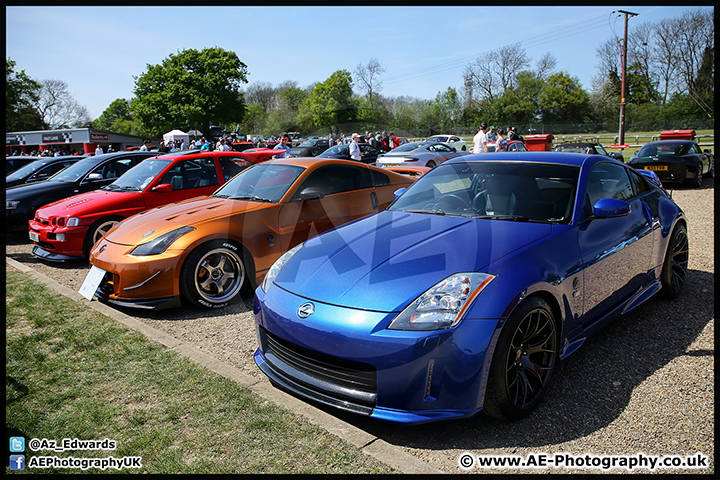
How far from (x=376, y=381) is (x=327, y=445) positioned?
0.43 metres

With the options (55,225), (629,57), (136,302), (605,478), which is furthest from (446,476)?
(629,57)

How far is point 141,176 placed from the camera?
7.11m

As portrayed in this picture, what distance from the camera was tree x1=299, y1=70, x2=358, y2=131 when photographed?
4488 cm

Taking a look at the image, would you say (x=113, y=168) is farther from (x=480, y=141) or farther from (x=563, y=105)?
(x=563, y=105)

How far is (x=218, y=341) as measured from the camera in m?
3.89

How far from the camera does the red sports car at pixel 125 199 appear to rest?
21.2ft

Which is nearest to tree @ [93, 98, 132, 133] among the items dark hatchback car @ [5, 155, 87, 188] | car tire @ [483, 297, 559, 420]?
dark hatchback car @ [5, 155, 87, 188]

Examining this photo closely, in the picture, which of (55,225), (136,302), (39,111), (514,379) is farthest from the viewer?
(39,111)

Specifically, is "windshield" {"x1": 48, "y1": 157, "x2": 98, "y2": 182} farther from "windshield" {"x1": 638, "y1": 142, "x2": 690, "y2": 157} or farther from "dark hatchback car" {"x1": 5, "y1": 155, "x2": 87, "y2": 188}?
"windshield" {"x1": 638, "y1": 142, "x2": 690, "y2": 157}

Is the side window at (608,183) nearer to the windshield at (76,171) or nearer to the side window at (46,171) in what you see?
the windshield at (76,171)

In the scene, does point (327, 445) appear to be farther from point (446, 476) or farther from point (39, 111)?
point (39, 111)

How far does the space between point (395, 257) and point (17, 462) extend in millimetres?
2337

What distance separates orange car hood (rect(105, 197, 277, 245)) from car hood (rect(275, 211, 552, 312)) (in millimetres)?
1763

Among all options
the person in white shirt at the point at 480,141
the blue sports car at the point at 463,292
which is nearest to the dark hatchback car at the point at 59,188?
the blue sports car at the point at 463,292
